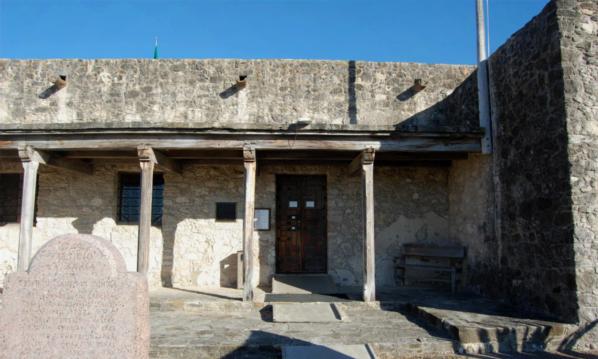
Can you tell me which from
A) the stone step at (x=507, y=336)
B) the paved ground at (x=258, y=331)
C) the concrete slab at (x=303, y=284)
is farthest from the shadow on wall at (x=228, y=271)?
the stone step at (x=507, y=336)

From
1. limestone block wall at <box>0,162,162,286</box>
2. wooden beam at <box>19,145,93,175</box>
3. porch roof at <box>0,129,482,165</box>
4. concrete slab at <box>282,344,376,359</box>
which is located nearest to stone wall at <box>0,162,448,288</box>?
limestone block wall at <box>0,162,162,286</box>

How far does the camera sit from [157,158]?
8148 mm

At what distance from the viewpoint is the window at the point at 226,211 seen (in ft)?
32.0

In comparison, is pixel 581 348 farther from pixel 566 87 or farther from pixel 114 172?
pixel 114 172

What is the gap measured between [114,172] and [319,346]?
6.26 m

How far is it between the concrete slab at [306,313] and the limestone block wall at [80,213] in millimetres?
3491

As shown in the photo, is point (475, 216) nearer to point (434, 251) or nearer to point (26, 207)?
point (434, 251)

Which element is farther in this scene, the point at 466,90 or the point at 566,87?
the point at 466,90

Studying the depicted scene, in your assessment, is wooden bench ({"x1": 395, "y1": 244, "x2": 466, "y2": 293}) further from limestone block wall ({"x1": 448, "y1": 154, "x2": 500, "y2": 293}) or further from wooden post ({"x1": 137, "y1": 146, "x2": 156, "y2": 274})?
wooden post ({"x1": 137, "y1": 146, "x2": 156, "y2": 274})

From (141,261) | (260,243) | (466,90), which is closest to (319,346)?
(141,261)

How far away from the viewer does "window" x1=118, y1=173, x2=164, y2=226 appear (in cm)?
990

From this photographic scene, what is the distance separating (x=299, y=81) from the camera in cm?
999

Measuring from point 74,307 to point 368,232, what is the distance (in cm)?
535

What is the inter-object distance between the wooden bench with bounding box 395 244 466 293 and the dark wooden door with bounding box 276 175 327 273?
1.64m
